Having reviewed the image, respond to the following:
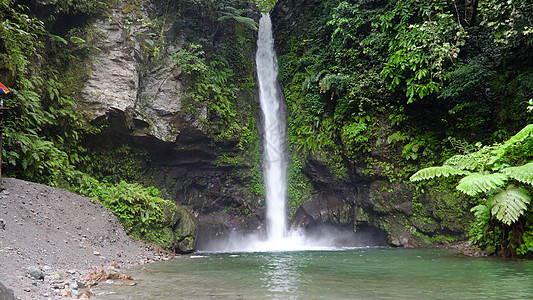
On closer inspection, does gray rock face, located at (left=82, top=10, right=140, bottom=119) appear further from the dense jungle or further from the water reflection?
the water reflection

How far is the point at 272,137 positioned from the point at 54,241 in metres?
9.65

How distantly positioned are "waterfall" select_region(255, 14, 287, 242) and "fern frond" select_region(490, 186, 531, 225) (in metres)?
8.48

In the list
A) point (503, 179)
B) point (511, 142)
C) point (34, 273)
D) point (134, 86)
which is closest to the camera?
point (34, 273)

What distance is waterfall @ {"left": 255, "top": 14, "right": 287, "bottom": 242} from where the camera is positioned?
44.8ft

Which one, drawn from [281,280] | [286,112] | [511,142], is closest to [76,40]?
[286,112]

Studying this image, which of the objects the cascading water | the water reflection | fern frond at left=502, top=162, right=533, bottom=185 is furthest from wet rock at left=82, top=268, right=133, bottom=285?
the cascading water

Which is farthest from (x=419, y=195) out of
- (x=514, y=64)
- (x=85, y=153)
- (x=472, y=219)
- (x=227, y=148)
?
(x=85, y=153)

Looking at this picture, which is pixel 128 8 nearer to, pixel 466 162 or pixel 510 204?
pixel 466 162

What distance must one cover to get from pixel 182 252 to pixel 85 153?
16.1 ft

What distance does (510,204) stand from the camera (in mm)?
5645

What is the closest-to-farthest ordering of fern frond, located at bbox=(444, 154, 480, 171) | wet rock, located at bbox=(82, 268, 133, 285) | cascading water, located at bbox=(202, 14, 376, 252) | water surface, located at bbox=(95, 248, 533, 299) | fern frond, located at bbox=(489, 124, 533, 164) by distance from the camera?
water surface, located at bbox=(95, 248, 533, 299)
wet rock, located at bbox=(82, 268, 133, 285)
fern frond, located at bbox=(489, 124, 533, 164)
fern frond, located at bbox=(444, 154, 480, 171)
cascading water, located at bbox=(202, 14, 376, 252)

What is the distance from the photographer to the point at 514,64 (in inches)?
368

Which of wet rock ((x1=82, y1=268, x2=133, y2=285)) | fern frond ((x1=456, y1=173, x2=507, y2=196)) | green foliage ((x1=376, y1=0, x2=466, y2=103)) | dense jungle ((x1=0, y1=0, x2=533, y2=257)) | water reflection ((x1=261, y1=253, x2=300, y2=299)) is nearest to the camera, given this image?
water reflection ((x1=261, y1=253, x2=300, y2=299))

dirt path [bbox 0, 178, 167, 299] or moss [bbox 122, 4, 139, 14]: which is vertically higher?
moss [bbox 122, 4, 139, 14]
